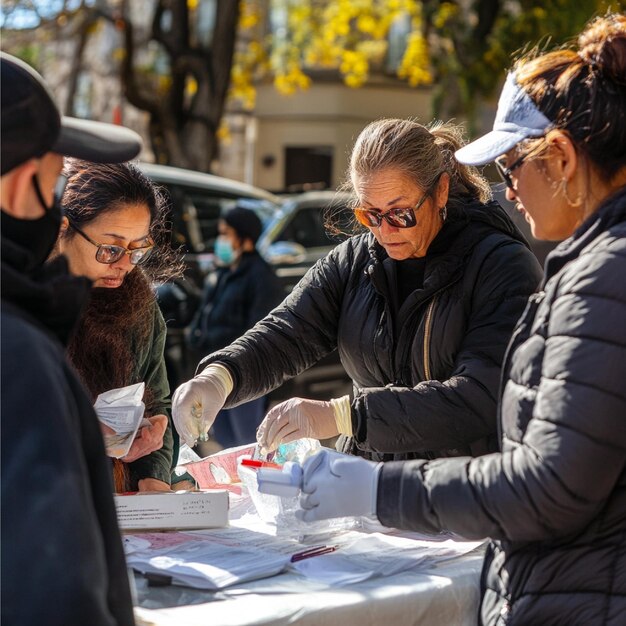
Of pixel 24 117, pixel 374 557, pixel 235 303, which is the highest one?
pixel 24 117

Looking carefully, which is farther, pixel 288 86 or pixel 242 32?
pixel 242 32

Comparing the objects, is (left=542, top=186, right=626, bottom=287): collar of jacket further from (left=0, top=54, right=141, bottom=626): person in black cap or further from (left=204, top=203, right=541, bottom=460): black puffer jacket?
(left=0, top=54, right=141, bottom=626): person in black cap

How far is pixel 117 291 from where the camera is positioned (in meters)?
2.74

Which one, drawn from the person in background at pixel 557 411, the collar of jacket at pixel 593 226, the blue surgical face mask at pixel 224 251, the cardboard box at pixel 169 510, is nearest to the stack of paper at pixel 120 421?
the cardboard box at pixel 169 510

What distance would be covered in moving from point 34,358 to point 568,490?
82 cm

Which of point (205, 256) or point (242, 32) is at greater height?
point (242, 32)

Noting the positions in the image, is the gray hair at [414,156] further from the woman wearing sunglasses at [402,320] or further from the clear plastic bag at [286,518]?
the clear plastic bag at [286,518]

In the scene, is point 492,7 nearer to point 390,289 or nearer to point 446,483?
point 390,289

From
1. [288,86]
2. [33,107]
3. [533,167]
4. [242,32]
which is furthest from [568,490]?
[242,32]

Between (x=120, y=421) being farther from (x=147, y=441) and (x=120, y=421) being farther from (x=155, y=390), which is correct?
(x=155, y=390)

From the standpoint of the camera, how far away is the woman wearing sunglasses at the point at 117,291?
2.60 metres

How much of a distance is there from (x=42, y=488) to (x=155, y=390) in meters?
1.59

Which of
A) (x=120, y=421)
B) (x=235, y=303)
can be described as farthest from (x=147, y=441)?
(x=235, y=303)

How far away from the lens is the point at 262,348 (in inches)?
107
